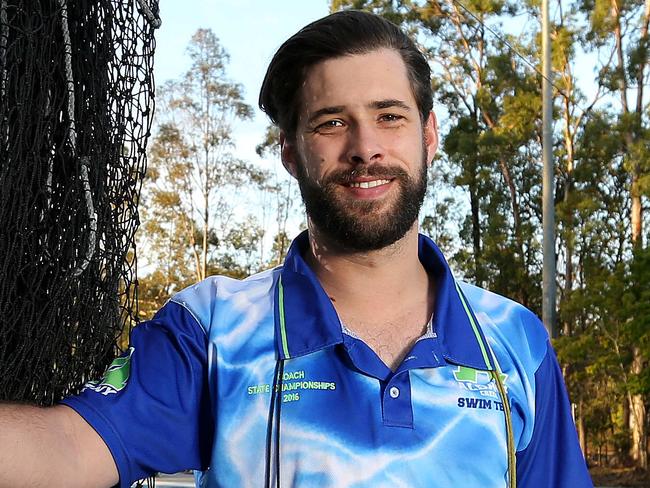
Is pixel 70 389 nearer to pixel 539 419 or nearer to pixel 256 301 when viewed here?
pixel 256 301

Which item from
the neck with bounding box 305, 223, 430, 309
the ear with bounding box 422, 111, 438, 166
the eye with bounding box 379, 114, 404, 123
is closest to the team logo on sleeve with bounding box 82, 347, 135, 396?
the neck with bounding box 305, 223, 430, 309

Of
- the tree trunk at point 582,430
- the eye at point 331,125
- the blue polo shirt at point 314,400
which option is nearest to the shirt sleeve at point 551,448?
the blue polo shirt at point 314,400

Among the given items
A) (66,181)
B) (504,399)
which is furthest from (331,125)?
(504,399)

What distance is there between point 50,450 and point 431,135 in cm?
121

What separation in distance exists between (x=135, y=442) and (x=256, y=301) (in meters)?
0.43

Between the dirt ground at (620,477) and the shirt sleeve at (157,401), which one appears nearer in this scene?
the shirt sleeve at (157,401)

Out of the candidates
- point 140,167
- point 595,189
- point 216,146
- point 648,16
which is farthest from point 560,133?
point 140,167

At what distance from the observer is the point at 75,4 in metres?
2.19

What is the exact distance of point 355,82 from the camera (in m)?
2.15

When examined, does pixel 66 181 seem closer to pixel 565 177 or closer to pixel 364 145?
pixel 364 145

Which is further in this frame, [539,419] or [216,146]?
[216,146]

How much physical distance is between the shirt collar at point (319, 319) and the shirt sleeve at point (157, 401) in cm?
19

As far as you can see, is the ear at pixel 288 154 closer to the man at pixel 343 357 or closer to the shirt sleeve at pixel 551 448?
the man at pixel 343 357

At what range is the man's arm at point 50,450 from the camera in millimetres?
1598
